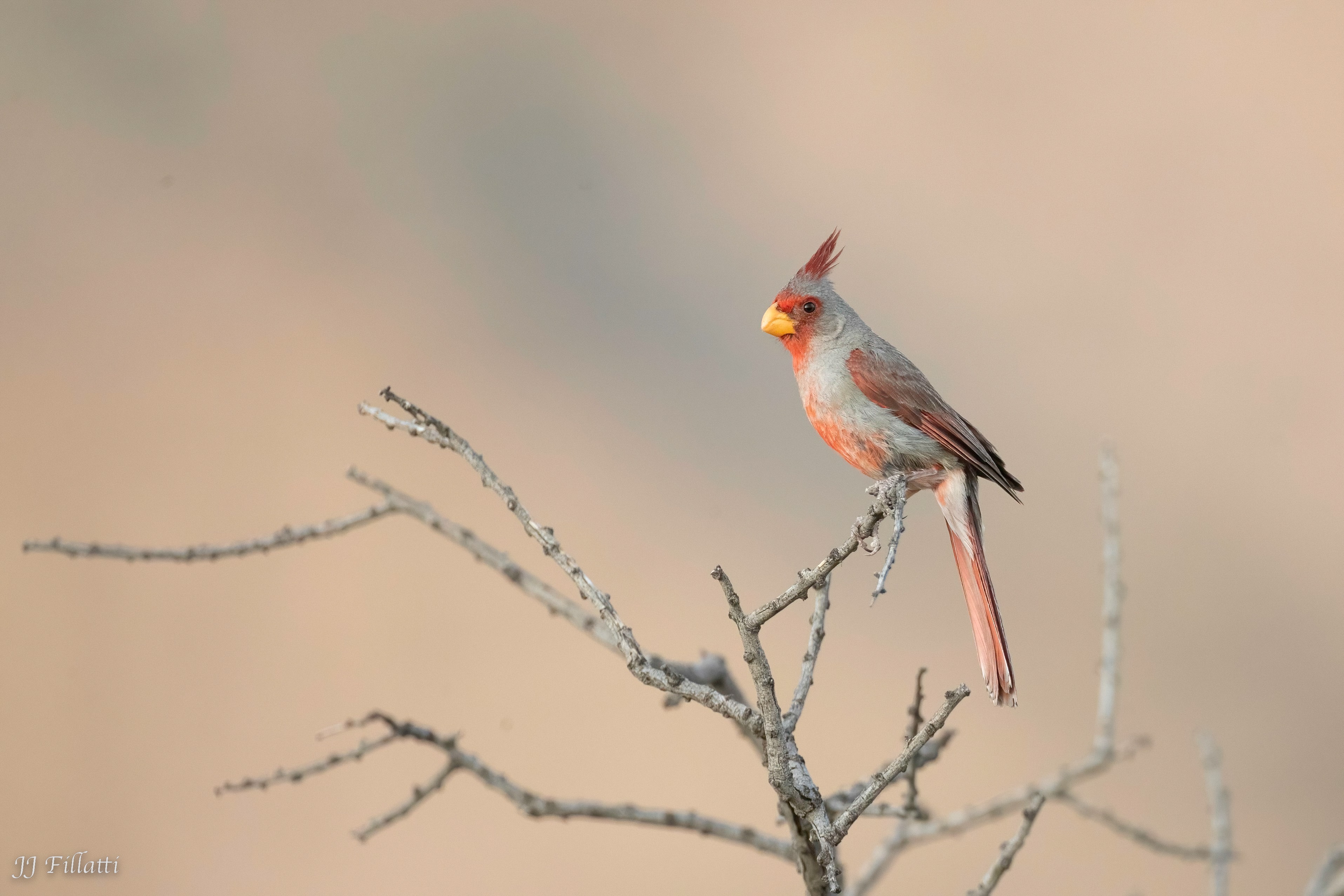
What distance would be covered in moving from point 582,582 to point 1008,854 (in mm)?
637

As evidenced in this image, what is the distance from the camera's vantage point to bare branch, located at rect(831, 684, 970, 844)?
984 mm

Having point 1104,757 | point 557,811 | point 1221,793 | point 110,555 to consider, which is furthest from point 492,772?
point 1221,793

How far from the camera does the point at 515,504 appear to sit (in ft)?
3.60

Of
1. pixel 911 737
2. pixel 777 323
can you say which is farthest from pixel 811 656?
pixel 777 323

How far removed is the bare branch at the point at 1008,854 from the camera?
1220 millimetres

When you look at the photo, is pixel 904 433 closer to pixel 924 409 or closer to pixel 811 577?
pixel 924 409

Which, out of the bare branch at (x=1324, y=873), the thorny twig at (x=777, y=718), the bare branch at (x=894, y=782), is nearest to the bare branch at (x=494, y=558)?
the thorny twig at (x=777, y=718)

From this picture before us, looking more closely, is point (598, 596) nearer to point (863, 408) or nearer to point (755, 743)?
point (755, 743)

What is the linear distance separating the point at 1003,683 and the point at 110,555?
1.30 metres

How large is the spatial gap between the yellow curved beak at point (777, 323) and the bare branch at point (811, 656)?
0.61m

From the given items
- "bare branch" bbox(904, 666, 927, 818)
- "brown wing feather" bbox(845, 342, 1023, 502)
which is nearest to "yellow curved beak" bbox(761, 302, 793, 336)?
"brown wing feather" bbox(845, 342, 1023, 502)

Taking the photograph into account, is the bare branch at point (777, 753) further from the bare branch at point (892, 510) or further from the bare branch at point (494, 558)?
the bare branch at point (494, 558)

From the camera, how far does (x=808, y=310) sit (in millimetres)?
1926

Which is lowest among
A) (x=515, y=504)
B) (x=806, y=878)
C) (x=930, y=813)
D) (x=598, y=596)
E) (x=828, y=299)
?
(x=806, y=878)
